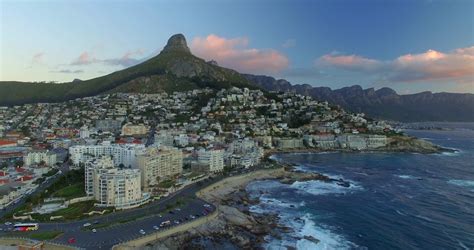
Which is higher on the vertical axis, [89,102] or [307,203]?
[89,102]

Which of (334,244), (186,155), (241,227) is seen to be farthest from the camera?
(186,155)

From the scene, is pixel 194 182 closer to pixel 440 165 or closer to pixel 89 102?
pixel 440 165

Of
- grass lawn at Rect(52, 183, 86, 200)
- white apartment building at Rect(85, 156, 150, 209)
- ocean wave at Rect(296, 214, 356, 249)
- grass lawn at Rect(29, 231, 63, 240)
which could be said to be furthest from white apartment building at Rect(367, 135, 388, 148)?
grass lawn at Rect(29, 231, 63, 240)

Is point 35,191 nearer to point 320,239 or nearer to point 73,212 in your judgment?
point 73,212

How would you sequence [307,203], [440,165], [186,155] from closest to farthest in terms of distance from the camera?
[307,203], [186,155], [440,165]

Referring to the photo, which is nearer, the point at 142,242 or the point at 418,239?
the point at 142,242

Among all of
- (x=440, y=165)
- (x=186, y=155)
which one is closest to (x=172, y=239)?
(x=186, y=155)
